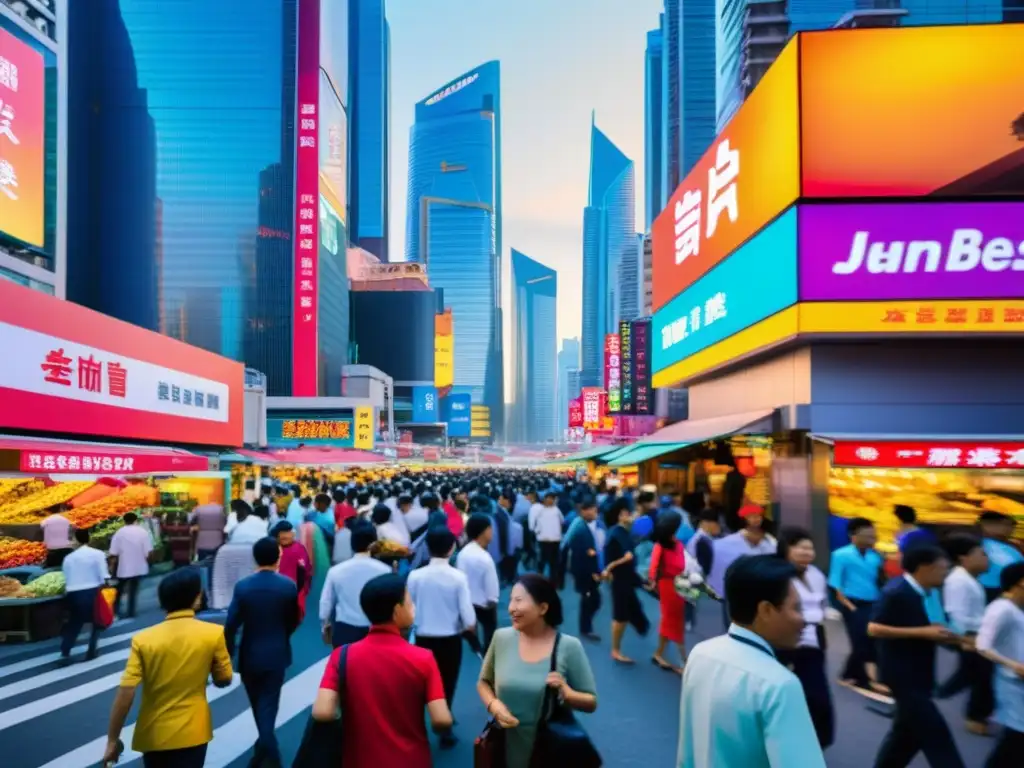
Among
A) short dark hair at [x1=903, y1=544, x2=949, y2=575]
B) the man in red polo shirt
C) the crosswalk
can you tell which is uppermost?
short dark hair at [x1=903, y1=544, x2=949, y2=575]

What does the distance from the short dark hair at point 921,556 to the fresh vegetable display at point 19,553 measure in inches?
443

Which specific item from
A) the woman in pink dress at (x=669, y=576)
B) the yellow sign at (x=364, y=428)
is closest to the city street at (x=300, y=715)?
the woman in pink dress at (x=669, y=576)

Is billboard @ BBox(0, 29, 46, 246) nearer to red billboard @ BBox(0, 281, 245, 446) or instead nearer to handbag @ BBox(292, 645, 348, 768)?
red billboard @ BBox(0, 281, 245, 446)

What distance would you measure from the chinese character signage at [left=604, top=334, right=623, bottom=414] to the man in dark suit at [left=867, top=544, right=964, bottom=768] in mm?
34493

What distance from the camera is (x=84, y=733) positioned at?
20.2 feet

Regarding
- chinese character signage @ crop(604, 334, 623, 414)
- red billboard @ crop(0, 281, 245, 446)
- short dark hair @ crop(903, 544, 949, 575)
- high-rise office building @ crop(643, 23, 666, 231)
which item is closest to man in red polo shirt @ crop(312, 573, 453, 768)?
short dark hair @ crop(903, 544, 949, 575)

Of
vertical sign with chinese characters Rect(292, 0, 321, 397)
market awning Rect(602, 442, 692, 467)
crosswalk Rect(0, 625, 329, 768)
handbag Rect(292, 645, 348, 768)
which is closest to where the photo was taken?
handbag Rect(292, 645, 348, 768)

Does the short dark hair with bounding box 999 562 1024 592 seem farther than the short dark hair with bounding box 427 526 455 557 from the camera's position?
No

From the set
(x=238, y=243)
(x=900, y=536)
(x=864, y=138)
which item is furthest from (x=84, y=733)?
(x=238, y=243)

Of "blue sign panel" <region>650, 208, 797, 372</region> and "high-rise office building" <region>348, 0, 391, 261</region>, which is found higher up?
"high-rise office building" <region>348, 0, 391, 261</region>

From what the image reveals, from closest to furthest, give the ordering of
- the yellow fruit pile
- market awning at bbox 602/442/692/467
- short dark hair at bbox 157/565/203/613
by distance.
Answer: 1. short dark hair at bbox 157/565/203/613
2. the yellow fruit pile
3. market awning at bbox 602/442/692/467

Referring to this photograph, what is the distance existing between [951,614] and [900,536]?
2867mm

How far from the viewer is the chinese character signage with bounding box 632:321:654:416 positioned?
37.8 metres

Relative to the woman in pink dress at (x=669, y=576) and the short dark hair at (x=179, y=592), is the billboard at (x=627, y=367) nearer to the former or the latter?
the woman in pink dress at (x=669, y=576)
